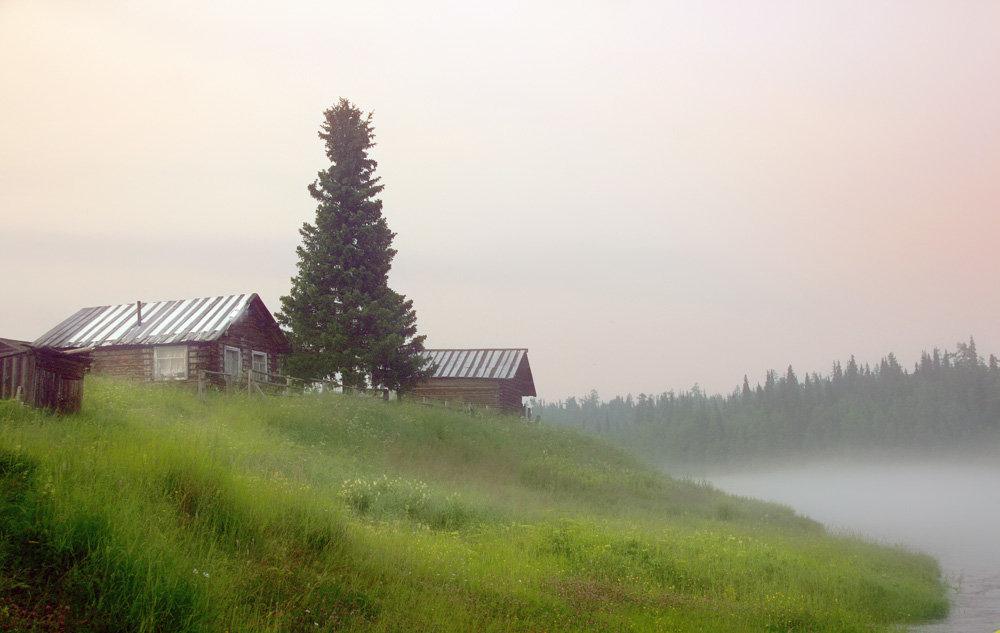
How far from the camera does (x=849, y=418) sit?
129125 millimetres

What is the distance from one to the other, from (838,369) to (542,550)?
167488mm

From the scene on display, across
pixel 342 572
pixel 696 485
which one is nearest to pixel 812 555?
pixel 342 572

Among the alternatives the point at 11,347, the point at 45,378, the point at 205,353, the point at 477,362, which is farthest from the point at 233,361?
the point at 477,362

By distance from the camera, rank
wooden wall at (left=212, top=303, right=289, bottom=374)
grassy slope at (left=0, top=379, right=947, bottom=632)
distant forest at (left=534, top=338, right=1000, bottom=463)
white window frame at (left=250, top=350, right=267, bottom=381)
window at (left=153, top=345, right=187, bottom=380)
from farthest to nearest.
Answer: distant forest at (left=534, top=338, right=1000, bottom=463)
white window frame at (left=250, top=350, right=267, bottom=381)
wooden wall at (left=212, top=303, right=289, bottom=374)
window at (left=153, top=345, right=187, bottom=380)
grassy slope at (left=0, top=379, right=947, bottom=632)

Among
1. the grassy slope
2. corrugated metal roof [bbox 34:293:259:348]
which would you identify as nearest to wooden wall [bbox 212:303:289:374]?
Result: corrugated metal roof [bbox 34:293:259:348]

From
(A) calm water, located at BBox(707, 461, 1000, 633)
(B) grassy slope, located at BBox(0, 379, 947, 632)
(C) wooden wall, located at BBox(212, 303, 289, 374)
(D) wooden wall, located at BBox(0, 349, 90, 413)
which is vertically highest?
(C) wooden wall, located at BBox(212, 303, 289, 374)

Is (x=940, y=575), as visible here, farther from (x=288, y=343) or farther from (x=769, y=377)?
(x=769, y=377)

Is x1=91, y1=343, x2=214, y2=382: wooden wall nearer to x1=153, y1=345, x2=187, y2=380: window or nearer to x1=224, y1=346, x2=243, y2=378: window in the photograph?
x1=153, y1=345, x2=187, y2=380: window

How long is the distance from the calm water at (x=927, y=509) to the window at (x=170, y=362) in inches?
1180

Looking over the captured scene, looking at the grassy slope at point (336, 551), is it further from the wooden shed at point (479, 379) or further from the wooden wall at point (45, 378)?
the wooden shed at point (479, 379)

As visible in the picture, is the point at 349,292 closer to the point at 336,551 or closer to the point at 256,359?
the point at 256,359

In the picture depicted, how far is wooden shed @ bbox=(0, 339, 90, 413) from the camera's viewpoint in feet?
53.0

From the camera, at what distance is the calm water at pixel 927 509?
19.8m

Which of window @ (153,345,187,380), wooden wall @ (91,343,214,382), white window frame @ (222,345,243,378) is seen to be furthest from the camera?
white window frame @ (222,345,243,378)
